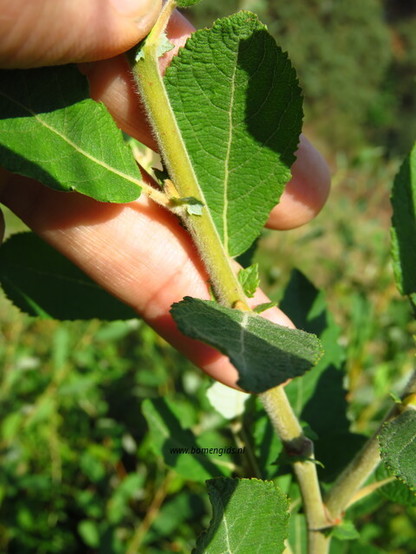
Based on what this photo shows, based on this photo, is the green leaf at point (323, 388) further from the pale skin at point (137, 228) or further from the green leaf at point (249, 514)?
the green leaf at point (249, 514)

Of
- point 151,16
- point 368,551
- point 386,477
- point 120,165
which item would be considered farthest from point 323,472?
point 151,16

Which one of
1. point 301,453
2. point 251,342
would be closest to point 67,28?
point 251,342

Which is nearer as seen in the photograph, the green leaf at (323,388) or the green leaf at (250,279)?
the green leaf at (250,279)

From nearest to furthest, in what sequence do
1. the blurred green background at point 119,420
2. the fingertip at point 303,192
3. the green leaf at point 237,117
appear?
1. the green leaf at point 237,117
2. the fingertip at point 303,192
3. the blurred green background at point 119,420

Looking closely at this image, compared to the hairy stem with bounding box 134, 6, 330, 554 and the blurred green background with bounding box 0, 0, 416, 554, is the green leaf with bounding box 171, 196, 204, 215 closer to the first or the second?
the hairy stem with bounding box 134, 6, 330, 554

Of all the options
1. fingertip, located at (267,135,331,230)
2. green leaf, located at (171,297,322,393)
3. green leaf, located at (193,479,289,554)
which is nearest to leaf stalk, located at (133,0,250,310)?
green leaf, located at (171,297,322,393)

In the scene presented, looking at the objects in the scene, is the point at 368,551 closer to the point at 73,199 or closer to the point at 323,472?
the point at 323,472

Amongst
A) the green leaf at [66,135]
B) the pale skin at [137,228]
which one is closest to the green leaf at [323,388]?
the pale skin at [137,228]
